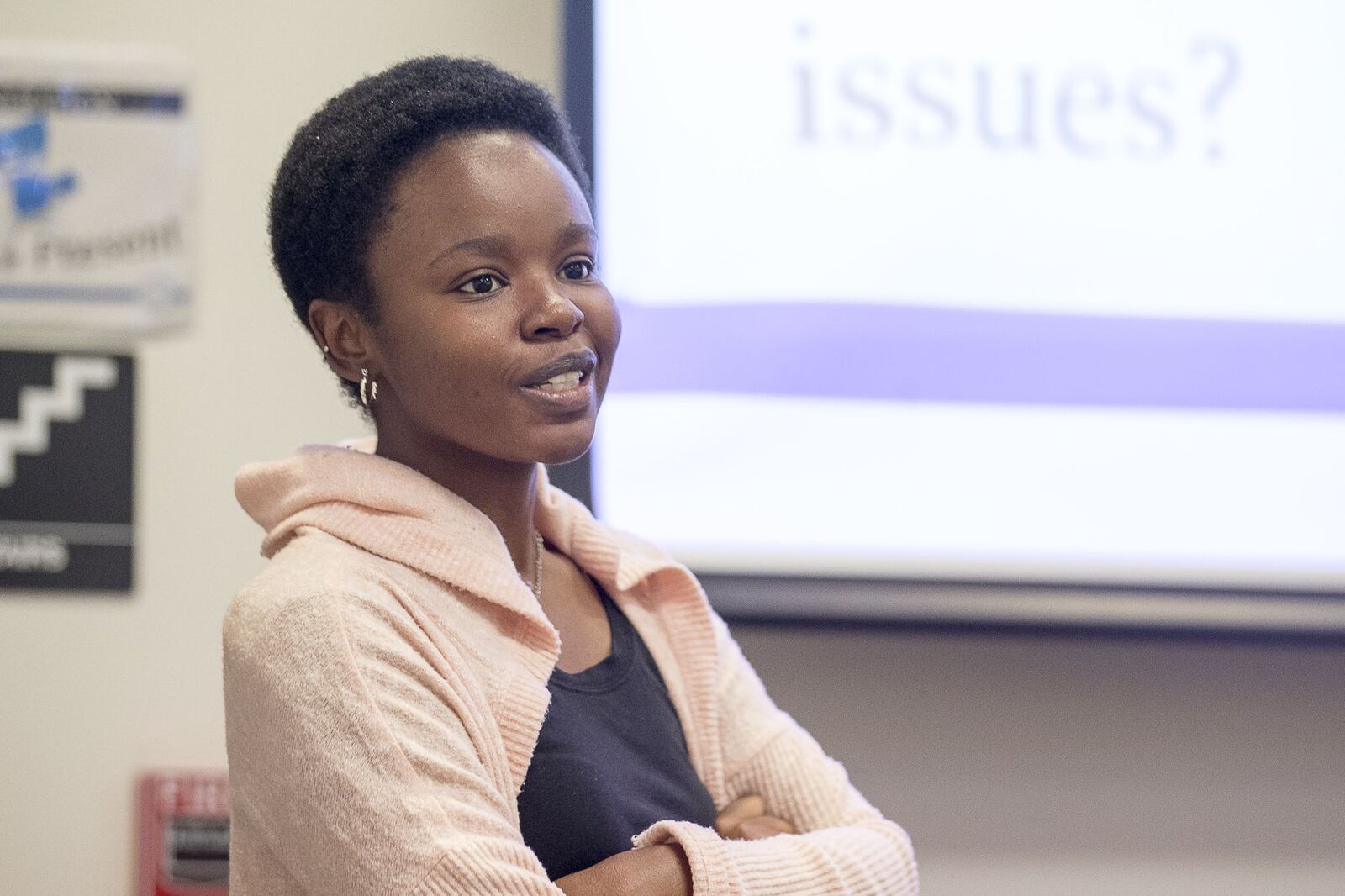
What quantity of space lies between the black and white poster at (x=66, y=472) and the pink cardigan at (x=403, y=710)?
72cm

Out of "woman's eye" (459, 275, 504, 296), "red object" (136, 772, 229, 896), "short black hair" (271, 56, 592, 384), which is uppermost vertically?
"short black hair" (271, 56, 592, 384)

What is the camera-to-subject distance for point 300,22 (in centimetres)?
179

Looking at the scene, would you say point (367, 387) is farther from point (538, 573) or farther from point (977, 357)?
point (977, 357)

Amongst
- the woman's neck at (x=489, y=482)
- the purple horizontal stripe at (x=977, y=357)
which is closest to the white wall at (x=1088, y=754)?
the purple horizontal stripe at (x=977, y=357)

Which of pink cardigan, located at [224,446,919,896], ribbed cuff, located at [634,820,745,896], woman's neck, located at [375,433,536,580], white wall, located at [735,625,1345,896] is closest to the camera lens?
pink cardigan, located at [224,446,919,896]

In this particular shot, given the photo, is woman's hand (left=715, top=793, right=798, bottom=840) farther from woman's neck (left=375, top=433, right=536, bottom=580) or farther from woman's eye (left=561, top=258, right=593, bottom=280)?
woman's eye (left=561, top=258, right=593, bottom=280)

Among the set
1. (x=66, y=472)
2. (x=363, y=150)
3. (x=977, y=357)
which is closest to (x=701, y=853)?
(x=363, y=150)

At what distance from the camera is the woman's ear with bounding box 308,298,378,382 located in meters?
1.10

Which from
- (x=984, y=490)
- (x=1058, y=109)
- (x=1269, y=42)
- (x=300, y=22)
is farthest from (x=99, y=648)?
(x=1269, y=42)

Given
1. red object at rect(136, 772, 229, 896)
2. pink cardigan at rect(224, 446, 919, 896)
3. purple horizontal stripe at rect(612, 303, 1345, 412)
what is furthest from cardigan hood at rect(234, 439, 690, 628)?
red object at rect(136, 772, 229, 896)

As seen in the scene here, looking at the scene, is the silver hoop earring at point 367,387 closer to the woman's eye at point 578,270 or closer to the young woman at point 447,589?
the young woman at point 447,589

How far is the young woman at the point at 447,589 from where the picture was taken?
→ 933mm

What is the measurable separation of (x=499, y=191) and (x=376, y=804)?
1.46 ft

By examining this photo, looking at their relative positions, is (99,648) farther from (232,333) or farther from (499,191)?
(499,191)
